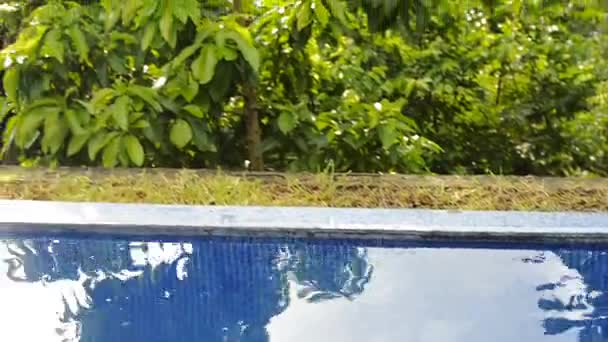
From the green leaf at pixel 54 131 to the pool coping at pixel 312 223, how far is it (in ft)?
1.26

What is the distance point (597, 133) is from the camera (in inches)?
162

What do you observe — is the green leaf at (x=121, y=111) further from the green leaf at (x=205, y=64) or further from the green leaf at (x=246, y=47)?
the green leaf at (x=246, y=47)

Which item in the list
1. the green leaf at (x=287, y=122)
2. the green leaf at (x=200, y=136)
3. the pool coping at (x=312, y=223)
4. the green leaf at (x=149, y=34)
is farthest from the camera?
the green leaf at (x=287, y=122)

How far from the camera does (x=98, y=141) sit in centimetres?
249

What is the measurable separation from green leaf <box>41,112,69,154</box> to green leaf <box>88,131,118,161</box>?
11 cm

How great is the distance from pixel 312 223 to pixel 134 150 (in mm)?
766

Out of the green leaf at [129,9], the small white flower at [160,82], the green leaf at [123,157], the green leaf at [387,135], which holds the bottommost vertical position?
the green leaf at [123,157]

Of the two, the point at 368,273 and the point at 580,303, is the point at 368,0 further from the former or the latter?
the point at 580,303

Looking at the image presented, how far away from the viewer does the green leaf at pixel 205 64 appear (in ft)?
7.88

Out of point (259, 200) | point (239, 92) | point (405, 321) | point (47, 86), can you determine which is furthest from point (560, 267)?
point (47, 86)

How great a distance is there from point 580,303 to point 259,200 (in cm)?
100

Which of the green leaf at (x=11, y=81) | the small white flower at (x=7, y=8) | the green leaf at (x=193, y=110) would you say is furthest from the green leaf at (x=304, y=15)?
the small white flower at (x=7, y=8)

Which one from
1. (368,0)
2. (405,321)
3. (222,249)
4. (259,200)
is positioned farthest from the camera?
(368,0)

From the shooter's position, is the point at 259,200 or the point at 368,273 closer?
the point at 368,273
